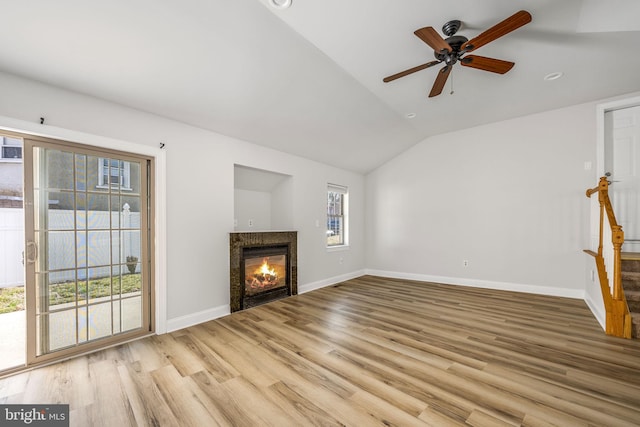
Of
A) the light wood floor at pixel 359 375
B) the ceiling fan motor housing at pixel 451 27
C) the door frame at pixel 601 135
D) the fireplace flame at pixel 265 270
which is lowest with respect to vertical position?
the light wood floor at pixel 359 375

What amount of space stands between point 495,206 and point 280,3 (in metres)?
4.77

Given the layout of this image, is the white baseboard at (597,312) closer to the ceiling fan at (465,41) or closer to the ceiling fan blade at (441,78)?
the ceiling fan at (465,41)

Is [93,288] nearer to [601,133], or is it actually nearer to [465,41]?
[465,41]

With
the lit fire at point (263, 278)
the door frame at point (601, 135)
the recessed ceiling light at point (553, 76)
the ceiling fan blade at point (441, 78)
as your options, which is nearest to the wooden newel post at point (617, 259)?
the door frame at point (601, 135)

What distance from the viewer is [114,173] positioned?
9.30 ft

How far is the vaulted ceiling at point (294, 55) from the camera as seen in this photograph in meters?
1.99

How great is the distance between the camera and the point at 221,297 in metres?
3.61

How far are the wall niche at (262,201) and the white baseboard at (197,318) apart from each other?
4.34 ft

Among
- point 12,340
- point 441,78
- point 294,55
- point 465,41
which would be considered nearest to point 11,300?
point 12,340

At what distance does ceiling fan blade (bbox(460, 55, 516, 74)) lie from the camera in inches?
93.0

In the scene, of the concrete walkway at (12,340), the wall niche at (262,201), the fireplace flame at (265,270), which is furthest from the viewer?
the wall niche at (262,201)

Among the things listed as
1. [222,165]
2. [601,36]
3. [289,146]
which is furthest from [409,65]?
[222,165]

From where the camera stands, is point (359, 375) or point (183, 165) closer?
point (359, 375)

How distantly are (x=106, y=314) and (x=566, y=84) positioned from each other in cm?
622
